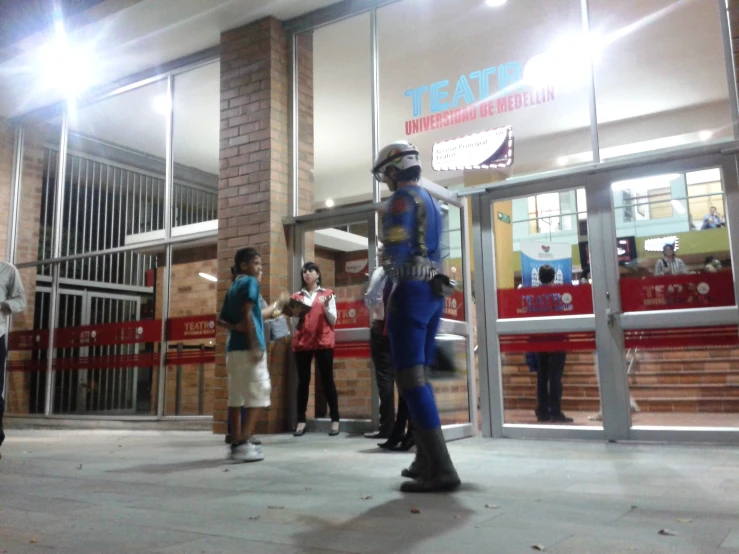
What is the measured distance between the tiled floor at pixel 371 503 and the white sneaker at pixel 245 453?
132 millimetres

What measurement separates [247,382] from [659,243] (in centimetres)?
372

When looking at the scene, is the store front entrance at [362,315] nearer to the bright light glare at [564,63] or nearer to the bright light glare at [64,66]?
the bright light glare at [564,63]

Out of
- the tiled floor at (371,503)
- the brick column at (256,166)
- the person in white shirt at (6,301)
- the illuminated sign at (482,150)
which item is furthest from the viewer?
the brick column at (256,166)

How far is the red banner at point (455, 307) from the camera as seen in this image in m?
6.01

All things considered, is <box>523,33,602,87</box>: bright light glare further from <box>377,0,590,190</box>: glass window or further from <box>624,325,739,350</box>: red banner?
<box>624,325,739,350</box>: red banner

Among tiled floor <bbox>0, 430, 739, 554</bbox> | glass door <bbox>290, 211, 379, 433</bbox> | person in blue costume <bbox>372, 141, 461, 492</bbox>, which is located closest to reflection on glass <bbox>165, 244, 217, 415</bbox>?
glass door <bbox>290, 211, 379, 433</bbox>

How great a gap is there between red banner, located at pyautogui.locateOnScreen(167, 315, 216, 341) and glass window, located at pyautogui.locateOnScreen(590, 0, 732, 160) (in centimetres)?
459

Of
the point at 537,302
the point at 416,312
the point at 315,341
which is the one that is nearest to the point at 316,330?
the point at 315,341

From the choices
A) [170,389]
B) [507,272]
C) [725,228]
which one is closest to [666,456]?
[725,228]

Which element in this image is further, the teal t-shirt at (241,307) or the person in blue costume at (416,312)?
the teal t-shirt at (241,307)

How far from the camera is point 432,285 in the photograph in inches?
132

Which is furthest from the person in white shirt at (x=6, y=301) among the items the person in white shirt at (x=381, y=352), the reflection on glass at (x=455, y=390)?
the reflection on glass at (x=455, y=390)

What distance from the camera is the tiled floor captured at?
2.35 metres

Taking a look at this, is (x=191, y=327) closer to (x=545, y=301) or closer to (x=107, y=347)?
(x=107, y=347)
